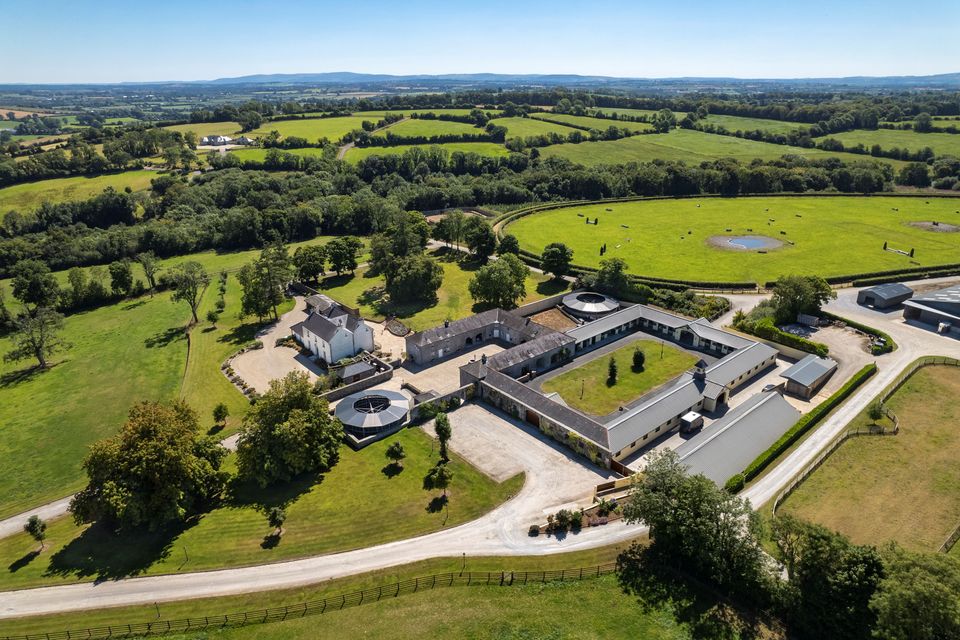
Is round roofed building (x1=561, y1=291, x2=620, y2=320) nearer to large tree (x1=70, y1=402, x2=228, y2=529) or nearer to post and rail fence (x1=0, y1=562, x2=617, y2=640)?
post and rail fence (x1=0, y1=562, x2=617, y2=640)

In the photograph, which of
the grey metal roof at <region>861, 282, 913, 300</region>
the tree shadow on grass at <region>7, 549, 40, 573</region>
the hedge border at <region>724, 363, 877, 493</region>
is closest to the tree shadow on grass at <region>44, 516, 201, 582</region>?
the tree shadow on grass at <region>7, 549, 40, 573</region>

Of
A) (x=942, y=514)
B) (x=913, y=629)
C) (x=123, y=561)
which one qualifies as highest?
(x=913, y=629)

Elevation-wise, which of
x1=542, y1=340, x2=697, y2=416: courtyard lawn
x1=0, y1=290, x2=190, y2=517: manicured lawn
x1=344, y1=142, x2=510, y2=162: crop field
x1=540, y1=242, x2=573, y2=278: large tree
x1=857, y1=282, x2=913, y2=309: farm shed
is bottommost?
x1=0, y1=290, x2=190, y2=517: manicured lawn

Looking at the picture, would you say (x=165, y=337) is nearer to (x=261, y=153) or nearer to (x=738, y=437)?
(x=738, y=437)

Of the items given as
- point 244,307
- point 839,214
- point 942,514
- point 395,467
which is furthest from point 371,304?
point 839,214

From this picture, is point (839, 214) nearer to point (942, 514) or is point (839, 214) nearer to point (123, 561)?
point (942, 514)

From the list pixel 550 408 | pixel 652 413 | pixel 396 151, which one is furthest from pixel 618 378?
pixel 396 151

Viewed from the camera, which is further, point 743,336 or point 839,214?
point 839,214
